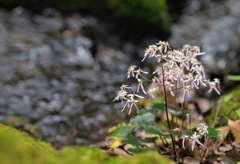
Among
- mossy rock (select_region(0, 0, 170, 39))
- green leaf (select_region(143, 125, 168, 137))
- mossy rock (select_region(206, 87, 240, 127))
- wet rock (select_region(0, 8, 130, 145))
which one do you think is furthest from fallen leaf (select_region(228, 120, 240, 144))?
mossy rock (select_region(0, 0, 170, 39))

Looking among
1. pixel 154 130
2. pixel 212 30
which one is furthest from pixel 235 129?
pixel 212 30

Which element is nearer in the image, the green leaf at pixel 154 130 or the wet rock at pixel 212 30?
the green leaf at pixel 154 130

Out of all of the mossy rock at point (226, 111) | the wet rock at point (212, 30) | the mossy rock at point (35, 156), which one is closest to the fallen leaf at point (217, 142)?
the mossy rock at point (226, 111)

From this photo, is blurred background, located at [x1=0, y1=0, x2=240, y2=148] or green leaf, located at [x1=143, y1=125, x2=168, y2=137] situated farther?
blurred background, located at [x1=0, y1=0, x2=240, y2=148]

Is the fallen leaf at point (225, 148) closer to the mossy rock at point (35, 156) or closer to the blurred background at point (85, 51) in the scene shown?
the mossy rock at point (35, 156)

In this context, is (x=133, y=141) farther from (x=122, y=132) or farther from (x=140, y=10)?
(x=140, y=10)

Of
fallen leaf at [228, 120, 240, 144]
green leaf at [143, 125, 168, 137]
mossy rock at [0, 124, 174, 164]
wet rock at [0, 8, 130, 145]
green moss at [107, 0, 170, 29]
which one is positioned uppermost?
green moss at [107, 0, 170, 29]

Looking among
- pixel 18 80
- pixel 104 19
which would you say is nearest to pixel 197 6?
pixel 104 19

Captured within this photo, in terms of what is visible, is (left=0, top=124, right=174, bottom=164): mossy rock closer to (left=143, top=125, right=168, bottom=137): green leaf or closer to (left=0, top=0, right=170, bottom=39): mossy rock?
(left=143, top=125, right=168, bottom=137): green leaf

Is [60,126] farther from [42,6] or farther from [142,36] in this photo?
[42,6]
